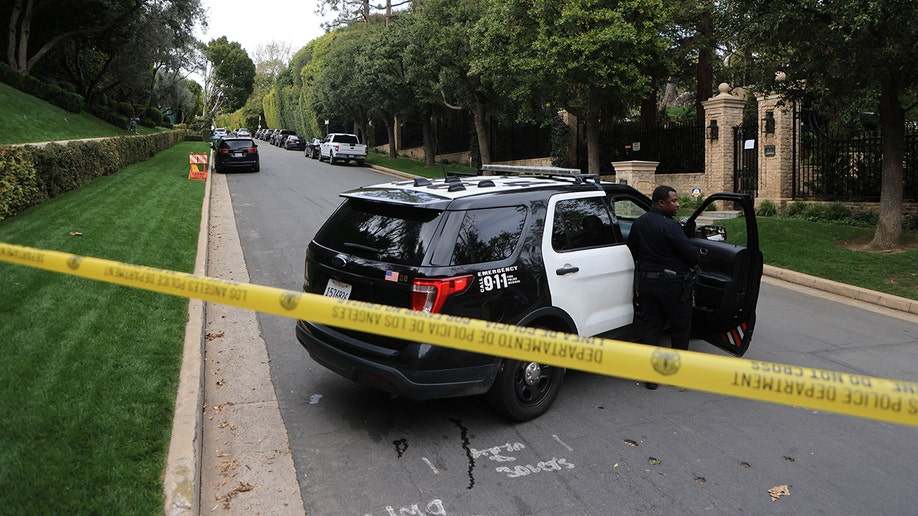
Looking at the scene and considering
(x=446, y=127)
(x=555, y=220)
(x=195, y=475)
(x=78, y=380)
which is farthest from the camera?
(x=446, y=127)

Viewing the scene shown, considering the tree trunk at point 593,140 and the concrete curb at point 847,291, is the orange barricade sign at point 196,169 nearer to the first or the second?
the tree trunk at point 593,140

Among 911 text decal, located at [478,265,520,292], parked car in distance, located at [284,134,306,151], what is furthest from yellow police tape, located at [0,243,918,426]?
parked car in distance, located at [284,134,306,151]

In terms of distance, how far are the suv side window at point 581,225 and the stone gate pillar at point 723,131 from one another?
47.3 ft

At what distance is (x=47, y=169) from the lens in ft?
42.8

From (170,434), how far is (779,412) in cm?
461

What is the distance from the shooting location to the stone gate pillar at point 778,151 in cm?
1698

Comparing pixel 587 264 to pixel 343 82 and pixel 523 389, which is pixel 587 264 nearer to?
pixel 523 389

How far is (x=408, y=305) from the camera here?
14.6ft

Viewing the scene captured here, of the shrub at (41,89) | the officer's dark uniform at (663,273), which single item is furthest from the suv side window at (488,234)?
the shrub at (41,89)

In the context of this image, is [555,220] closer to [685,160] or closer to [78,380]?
[78,380]

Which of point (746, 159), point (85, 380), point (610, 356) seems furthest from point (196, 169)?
point (610, 356)

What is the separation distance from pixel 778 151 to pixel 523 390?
1476 centimetres

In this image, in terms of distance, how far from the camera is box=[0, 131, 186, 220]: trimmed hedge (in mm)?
10945

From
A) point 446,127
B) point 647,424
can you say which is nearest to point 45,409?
point 647,424
